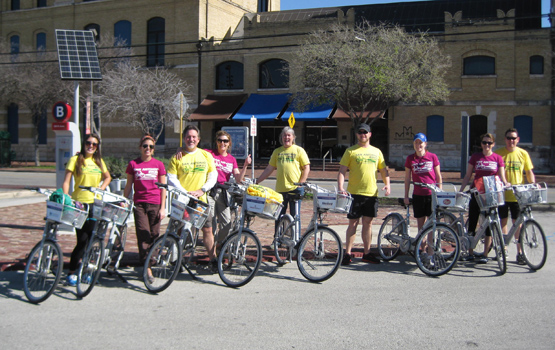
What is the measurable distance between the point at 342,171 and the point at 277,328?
311 cm

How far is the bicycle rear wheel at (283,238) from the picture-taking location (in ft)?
24.1

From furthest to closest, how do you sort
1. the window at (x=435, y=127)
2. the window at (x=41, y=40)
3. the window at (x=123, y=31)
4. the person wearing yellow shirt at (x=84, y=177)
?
1. the window at (x=41, y=40)
2. the window at (x=123, y=31)
3. the window at (x=435, y=127)
4. the person wearing yellow shirt at (x=84, y=177)

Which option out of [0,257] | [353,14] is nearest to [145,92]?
[353,14]

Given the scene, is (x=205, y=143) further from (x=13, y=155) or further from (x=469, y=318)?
(x=469, y=318)

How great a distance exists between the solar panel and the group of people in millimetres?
5694

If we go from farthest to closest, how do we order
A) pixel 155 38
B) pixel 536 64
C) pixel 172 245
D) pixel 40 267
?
pixel 155 38 < pixel 536 64 < pixel 172 245 < pixel 40 267

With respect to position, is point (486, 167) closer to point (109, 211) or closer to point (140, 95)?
point (109, 211)

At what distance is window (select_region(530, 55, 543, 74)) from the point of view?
29.2 metres

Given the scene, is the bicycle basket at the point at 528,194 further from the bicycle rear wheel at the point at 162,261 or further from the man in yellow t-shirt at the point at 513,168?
the bicycle rear wheel at the point at 162,261

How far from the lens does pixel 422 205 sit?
7742mm

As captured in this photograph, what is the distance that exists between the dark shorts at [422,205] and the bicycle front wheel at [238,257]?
260cm

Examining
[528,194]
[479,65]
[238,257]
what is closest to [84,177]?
[238,257]

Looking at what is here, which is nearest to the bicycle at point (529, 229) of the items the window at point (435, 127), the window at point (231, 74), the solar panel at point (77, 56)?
the solar panel at point (77, 56)

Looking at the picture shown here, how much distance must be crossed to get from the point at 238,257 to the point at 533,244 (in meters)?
4.11
